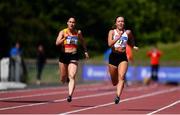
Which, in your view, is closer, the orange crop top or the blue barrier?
the orange crop top

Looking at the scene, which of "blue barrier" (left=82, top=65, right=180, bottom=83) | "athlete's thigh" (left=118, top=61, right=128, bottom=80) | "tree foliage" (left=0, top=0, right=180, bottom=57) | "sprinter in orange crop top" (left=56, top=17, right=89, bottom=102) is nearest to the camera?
"athlete's thigh" (left=118, top=61, right=128, bottom=80)

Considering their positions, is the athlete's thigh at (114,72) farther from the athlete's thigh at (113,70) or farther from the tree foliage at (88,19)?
the tree foliage at (88,19)

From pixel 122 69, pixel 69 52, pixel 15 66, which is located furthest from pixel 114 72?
pixel 15 66

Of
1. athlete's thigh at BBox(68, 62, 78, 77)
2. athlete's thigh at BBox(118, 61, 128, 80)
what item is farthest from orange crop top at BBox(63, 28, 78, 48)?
athlete's thigh at BBox(118, 61, 128, 80)

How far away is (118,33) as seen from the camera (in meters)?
16.1

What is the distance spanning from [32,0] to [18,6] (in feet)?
15.0

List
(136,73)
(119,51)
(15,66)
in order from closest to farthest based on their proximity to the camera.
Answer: (119,51)
(15,66)
(136,73)

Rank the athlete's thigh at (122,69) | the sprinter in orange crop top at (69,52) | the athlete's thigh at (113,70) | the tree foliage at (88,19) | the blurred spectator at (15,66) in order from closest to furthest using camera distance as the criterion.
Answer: the athlete's thigh at (122,69) < the athlete's thigh at (113,70) < the sprinter in orange crop top at (69,52) < the blurred spectator at (15,66) < the tree foliage at (88,19)

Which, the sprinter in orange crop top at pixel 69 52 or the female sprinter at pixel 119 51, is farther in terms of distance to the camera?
the sprinter in orange crop top at pixel 69 52

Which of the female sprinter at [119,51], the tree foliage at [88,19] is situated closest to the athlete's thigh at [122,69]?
the female sprinter at [119,51]

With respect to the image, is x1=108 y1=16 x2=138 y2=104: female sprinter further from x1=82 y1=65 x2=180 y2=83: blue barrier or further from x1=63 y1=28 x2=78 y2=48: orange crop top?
x1=82 y1=65 x2=180 y2=83: blue barrier

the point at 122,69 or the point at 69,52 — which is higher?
the point at 69,52

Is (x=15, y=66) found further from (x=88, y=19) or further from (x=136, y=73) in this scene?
(x=88, y=19)

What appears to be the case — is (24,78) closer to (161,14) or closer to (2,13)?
(2,13)
